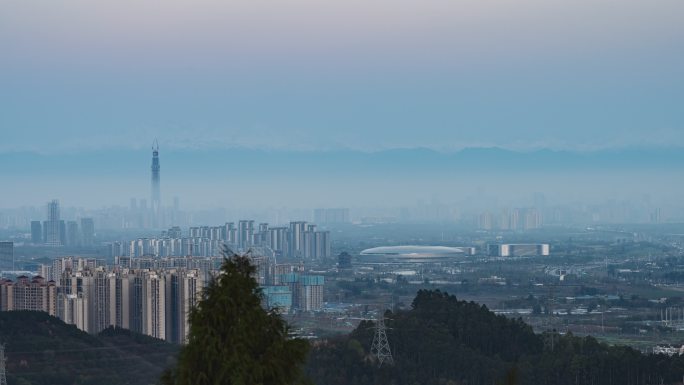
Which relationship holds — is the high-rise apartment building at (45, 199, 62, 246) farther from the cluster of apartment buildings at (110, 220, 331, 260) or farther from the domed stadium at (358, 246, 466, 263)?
the domed stadium at (358, 246, 466, 263)

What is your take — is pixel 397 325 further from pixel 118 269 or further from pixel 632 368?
pixel 118 269

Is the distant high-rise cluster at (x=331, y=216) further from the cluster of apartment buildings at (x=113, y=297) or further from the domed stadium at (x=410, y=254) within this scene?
the cluster of apartment buildings at (x=113, y=297)

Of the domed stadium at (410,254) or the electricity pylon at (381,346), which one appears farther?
the domed stadium at (410,254)

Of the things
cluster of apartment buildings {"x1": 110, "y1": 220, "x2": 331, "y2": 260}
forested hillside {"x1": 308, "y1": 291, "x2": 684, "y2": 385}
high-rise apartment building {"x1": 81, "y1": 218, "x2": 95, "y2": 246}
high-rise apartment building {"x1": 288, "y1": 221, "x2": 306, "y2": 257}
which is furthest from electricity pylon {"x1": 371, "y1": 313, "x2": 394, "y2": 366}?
high-rise apartment building {"x1": 81, "y1": 218, "x2": 95, "y2": 246}

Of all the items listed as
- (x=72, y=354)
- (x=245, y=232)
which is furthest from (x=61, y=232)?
(x=72, y=354)

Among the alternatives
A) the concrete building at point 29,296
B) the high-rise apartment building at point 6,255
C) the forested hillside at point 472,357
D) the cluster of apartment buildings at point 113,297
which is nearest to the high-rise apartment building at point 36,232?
the high-rise apartment building at point 6,255
